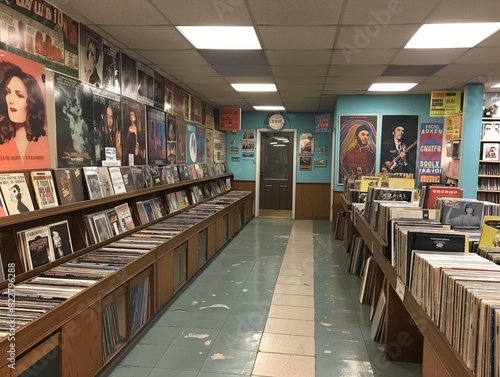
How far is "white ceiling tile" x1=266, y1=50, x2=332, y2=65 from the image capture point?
14.2 feet

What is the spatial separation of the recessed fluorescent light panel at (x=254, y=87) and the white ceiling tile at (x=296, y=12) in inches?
119

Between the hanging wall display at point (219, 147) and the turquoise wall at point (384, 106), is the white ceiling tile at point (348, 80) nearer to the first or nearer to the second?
the turquoise wall at point (384, 106)

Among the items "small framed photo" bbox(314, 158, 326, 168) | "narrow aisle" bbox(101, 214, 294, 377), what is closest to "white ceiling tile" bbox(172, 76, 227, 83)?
"narrow aisle" bbox(101, 214, 294, 377)

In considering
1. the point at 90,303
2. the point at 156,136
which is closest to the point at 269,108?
the point at 156,136

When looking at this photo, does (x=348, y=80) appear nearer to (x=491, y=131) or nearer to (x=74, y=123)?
(x=491, y=131)

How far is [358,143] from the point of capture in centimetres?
743

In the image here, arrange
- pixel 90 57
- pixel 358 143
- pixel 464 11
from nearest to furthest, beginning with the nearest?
pixel 464 11 < pixel 90 57 < pixel 358 143

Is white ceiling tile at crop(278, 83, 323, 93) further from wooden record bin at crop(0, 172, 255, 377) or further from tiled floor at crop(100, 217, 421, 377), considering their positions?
wooden record bin at crop(0, 172, 255, 377)

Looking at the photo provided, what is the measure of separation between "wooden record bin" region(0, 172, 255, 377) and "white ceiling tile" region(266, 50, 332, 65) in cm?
225

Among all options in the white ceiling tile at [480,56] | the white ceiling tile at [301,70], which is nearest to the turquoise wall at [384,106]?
the white ceiling tile at [301,70]

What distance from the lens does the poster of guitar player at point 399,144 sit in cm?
730

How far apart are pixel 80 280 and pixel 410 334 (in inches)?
100

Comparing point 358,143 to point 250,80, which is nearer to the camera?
point 250,80

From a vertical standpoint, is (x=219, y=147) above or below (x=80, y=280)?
above
